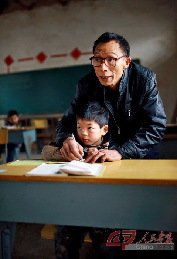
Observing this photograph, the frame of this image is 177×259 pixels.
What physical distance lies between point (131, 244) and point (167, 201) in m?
0.41

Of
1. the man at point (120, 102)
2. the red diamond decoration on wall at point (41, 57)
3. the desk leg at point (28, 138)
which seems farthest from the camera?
the red diamond decoration on wall at point (41, 57)

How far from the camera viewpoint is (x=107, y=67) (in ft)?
4.49

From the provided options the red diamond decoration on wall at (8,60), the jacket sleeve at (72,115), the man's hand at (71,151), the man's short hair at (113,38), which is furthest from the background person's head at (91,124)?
the red diamond decoration on wall at (8,60)

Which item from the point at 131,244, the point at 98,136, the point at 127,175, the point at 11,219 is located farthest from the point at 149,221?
the point at 98,136

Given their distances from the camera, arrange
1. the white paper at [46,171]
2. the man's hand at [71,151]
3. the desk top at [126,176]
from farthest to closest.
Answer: the man's hand at [71,151] → the white paper at [46,171] → the desk top at [126,176]

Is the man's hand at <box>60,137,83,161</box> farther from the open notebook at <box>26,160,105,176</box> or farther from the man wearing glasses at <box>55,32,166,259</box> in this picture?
the open notebook at <box>26,160,105,176</box>

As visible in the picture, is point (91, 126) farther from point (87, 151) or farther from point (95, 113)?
point (87, 151)

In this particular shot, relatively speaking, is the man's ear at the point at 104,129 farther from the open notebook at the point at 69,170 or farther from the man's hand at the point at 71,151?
the open notebook at the point at 69,170

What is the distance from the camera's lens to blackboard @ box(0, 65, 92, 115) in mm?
6180

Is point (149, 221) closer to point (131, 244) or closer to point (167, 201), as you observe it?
point (167, 201)

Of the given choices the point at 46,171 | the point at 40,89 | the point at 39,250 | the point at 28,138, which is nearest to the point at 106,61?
the point at 46,171

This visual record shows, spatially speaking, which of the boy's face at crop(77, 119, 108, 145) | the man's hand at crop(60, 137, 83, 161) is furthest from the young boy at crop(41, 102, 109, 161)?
the man's hand at crop(60, 137, 83, 161)

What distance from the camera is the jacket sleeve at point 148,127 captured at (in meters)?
1.34

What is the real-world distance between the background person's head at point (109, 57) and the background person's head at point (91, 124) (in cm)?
20
